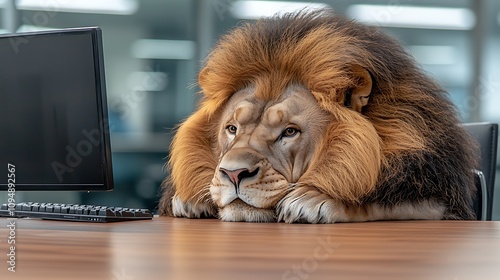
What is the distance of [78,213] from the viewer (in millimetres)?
1892

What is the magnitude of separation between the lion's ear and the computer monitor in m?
0.57

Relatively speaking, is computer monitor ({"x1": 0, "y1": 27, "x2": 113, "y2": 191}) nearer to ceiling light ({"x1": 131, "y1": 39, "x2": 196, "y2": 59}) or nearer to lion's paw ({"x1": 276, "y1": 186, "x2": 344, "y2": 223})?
lion's paw ({"x1": 276, "y1": 186, "x2": 344, "y2": 223})

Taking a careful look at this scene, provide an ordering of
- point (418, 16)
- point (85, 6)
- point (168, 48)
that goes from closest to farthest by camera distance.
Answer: point (85, 6) → point (168, 48) → point (418, 16)

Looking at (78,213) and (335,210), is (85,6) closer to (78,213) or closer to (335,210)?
(78,213)

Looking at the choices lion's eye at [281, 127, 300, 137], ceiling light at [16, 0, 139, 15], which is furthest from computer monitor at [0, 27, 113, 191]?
ceiling light at [16, 0, 139, 15]

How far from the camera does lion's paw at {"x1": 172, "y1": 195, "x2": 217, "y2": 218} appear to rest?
188 centimetres

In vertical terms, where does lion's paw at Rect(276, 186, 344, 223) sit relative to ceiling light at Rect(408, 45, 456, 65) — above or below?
above

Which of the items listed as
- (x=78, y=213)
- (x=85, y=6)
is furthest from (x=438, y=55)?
(x=78, y=213)

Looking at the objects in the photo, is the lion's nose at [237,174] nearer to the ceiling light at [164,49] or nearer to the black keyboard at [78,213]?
the black keyboard at [78,213]

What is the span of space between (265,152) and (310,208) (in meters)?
0.17

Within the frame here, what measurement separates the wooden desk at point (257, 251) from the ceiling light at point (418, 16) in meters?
5.37

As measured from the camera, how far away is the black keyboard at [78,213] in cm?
186

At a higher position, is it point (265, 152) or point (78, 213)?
point (265, 152)

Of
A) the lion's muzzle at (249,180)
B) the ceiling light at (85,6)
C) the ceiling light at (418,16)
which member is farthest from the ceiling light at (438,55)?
the lion's muzzle at (249,180)
